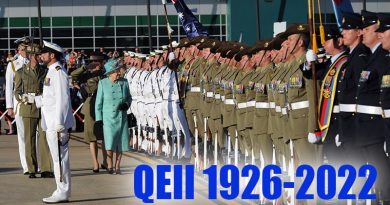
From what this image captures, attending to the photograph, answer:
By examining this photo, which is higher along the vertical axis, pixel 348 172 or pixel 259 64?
pixel 259 64

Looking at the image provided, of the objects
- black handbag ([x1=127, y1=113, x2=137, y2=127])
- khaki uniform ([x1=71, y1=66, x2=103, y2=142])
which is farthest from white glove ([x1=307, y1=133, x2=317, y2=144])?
black handbag ([x1=127, y1=113, x2=137, y2=127])

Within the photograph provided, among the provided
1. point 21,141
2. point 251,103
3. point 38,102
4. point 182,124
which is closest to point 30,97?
point 21,141

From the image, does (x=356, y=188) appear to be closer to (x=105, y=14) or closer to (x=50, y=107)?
(x=50, y=107)

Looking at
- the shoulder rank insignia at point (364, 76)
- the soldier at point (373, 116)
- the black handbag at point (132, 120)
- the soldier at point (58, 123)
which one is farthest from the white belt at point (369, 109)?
the black handbag at point (132, 120)

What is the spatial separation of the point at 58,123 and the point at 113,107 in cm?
480

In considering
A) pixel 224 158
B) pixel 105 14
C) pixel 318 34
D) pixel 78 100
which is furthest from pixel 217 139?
pixel 105 14

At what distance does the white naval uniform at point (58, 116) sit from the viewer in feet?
51.2

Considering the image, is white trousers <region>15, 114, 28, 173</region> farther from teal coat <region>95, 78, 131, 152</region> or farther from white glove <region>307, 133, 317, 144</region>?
white glove <region>307, 133, 317, 144</region>

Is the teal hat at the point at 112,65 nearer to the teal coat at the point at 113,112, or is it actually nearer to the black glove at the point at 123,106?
the teal coat at the point at 113,112

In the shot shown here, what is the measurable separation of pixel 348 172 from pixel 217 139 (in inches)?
263

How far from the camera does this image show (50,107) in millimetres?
15828

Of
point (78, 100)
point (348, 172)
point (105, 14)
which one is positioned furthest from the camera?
point (105, 14)

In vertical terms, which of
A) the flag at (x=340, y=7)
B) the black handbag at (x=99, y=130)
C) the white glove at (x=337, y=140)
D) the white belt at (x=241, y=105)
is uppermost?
the flag at (x=340, y=7)

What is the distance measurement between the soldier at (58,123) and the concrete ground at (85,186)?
299mm
